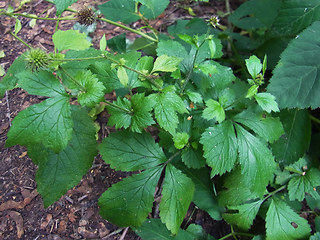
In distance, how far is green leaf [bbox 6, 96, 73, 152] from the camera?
123 cm

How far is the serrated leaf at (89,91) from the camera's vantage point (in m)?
1.23

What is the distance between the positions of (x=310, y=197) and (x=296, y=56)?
104 cm

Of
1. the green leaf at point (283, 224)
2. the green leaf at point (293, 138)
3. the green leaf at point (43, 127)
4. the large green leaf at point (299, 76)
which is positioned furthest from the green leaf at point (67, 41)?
the green leaf at point (283, 224)

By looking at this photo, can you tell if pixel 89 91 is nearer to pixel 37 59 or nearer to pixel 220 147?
pixel 37 59

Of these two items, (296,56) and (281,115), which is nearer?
(296,56)

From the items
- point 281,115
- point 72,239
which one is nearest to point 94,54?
point 72,239

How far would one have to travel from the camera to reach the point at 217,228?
1902mm

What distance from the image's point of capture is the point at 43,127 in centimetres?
125

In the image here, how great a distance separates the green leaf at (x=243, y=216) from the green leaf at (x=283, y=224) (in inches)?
4.0

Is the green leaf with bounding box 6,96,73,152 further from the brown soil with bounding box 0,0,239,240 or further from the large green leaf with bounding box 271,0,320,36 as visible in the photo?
the large green leaf with bounding box 271,0,320,36

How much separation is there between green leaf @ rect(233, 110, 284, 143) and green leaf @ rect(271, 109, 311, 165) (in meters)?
0.32

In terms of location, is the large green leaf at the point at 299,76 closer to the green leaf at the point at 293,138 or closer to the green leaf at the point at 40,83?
the green leaf at the point at 293,138

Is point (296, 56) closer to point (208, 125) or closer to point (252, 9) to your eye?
point (208, 125)

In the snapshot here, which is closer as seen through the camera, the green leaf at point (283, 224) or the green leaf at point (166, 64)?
the green leaf at point (166, 64)
